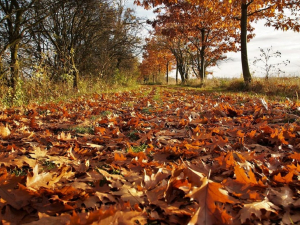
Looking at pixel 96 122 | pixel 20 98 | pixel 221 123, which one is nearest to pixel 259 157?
→ pixel 221 123

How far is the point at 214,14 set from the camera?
14383mm

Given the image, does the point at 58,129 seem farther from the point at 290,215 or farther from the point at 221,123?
the point at 290,215

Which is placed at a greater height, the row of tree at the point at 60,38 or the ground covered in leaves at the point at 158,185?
the row of tree at the point at 60,38

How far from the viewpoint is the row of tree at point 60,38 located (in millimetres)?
7798

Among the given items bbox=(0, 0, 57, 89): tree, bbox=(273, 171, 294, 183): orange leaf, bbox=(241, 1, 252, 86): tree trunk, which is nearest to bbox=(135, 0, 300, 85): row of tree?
bbox=(241, 1, 252, 86): tree trunk

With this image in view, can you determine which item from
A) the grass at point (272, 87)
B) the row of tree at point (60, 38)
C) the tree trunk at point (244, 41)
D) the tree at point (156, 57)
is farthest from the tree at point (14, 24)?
the tree at point (156, 57)

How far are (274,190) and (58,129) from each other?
304 cm

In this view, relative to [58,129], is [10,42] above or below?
above

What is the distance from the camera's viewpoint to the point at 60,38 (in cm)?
1114

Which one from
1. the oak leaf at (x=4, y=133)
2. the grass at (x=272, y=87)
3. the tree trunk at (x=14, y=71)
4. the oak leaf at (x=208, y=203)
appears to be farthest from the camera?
the grass at (x=272, y=87)

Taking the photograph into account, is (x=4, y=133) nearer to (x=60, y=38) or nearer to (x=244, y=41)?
(x=60, y=38)

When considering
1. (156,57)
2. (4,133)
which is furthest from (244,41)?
(156,57)

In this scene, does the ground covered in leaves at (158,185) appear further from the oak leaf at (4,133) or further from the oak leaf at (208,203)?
the oak leaf at (4,133)

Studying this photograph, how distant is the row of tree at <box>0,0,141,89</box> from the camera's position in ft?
25.6
